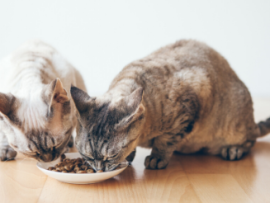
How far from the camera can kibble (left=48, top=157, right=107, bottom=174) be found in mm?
1873

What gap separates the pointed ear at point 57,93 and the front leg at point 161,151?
2.28 ft

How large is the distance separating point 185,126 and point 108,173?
0.63 metres

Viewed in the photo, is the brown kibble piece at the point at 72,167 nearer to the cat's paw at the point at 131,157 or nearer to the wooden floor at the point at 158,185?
the wooden floor at the point at 158,185

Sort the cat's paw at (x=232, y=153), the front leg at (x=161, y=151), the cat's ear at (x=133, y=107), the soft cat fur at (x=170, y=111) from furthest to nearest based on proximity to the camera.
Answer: the cat's paw at (x=232, y=153) → the front leg at (x=161, y=151) → the soft cat fur at (x=170, y=111) → the cat's ear at (x=133, y=107)

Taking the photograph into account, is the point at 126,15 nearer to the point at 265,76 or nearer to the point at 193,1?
the point at 193,1

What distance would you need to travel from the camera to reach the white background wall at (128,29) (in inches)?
145

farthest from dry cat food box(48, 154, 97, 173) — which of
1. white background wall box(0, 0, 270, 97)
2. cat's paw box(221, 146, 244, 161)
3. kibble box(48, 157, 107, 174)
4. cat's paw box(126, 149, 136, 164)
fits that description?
white background wall box(0, 0, 270, 97)

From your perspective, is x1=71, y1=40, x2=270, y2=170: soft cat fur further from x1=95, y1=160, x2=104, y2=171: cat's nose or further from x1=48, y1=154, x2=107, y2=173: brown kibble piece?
x1=48, y1=154, x2=107, y2=173: brown kibble piece

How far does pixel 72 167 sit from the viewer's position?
1.93 meters

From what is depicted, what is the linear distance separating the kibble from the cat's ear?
39 cm

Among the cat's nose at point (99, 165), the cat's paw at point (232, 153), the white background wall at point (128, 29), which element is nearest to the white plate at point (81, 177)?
the cat's nose at point (99, 165)

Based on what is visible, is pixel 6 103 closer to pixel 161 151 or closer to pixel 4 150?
pixel 4 150

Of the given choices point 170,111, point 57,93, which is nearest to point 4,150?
point 57,93

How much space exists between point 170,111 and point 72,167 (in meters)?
0.70
